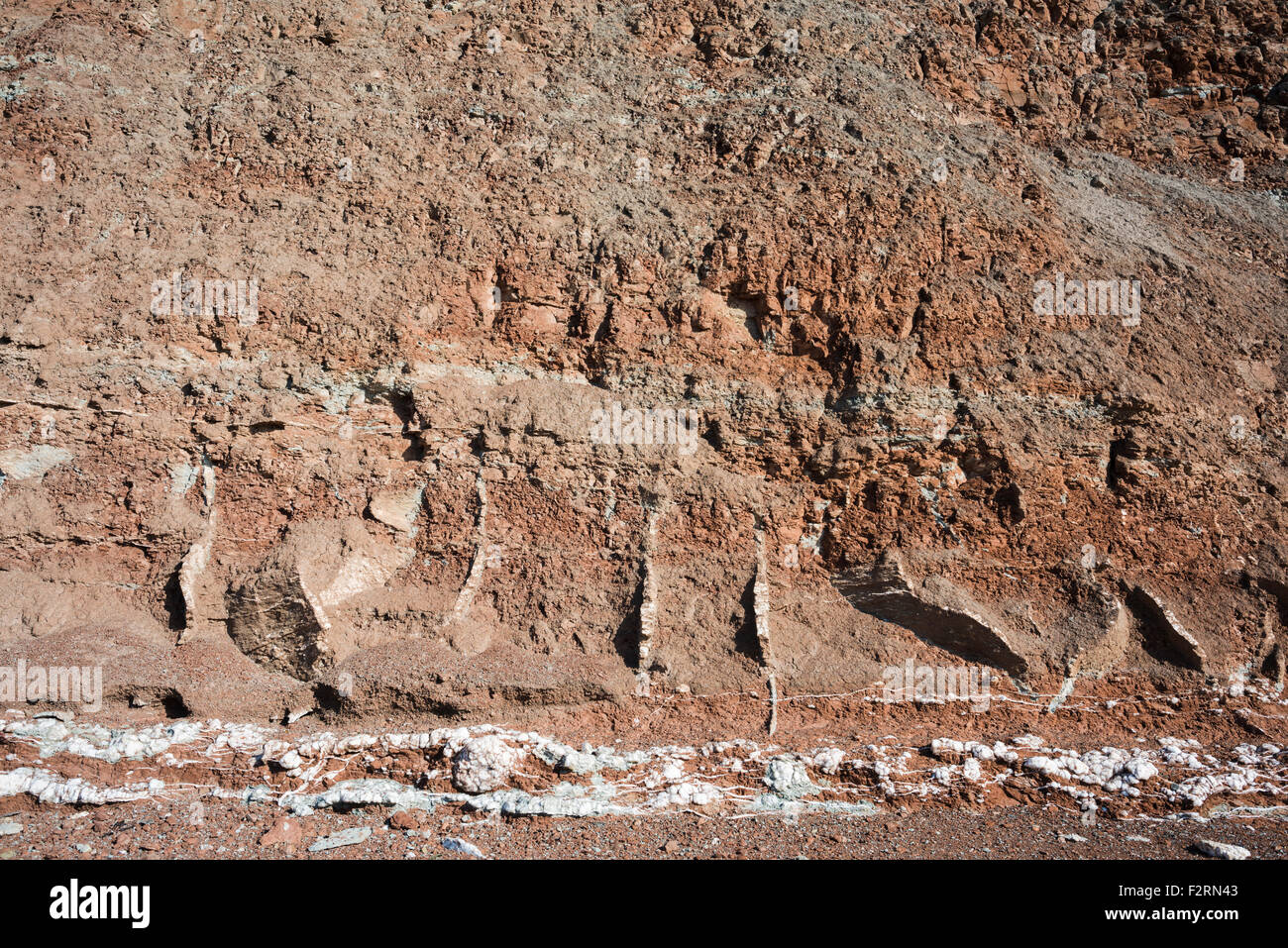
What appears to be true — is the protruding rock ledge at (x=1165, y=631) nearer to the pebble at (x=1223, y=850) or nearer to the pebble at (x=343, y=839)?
the pebble at (x=1223, y=850)

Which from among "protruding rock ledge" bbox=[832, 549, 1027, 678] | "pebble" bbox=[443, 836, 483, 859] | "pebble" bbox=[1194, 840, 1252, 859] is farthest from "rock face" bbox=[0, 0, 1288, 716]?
"pebble" bbox=[1194, 840, 1252, 859]

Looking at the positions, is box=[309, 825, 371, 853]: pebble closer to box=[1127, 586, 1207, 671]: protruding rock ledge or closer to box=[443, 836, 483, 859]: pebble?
box=[443, 836, 483, 859]: pebble

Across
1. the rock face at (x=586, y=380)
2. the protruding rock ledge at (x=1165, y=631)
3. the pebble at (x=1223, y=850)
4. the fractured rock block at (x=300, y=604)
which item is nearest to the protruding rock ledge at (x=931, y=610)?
the rock face at (x=586, y=380)

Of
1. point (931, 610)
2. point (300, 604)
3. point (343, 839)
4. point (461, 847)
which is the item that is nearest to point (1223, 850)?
point (931, 610)

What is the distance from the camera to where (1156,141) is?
11.3 meters

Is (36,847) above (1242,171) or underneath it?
underneath

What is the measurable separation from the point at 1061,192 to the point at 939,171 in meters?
1.79

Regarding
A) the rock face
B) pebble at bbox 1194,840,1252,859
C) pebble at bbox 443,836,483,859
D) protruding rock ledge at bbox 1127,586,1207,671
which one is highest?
the rock face

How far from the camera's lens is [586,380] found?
9.34m

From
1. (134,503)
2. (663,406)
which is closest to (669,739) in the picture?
(663,406)

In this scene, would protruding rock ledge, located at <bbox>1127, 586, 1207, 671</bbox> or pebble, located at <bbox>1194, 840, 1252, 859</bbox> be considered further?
protruding rock ledge, located at <bbox>1127, 586, 1207, 671</bbox>

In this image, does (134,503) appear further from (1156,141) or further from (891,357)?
(1156,141)

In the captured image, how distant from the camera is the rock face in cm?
849

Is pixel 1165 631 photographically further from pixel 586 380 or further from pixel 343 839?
pixel 343 839
